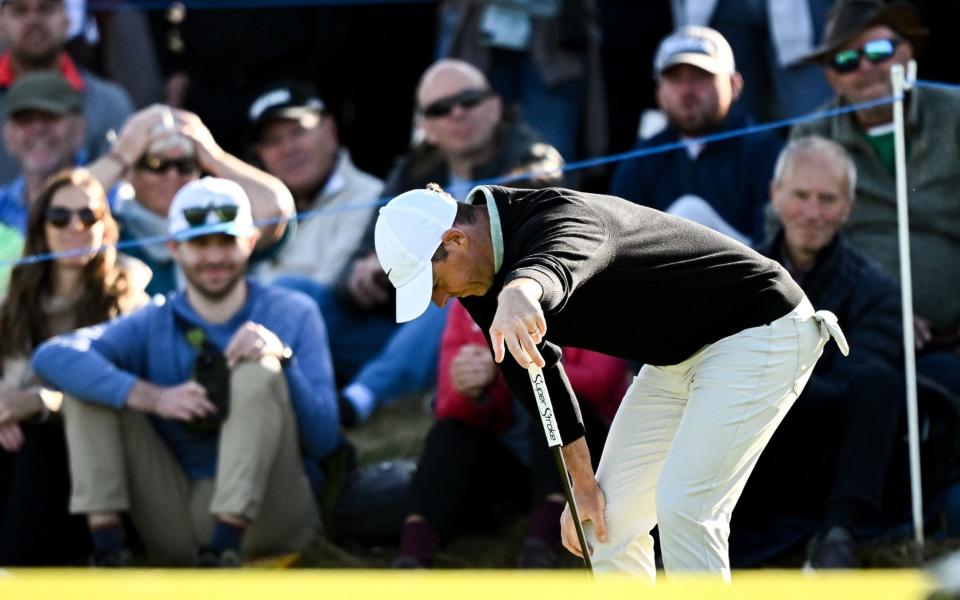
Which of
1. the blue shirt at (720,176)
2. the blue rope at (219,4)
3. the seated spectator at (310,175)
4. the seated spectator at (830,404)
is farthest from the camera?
the blue rope at (219,4)

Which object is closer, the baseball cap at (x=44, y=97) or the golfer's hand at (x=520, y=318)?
the golfer's hand at (x=520, y=318)

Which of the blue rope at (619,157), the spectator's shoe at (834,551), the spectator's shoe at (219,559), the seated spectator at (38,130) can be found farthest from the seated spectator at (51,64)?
the spectator's shoe at (834,551)

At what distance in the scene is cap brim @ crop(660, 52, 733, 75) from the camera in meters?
7.68

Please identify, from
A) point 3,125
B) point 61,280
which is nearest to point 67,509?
point 61,280

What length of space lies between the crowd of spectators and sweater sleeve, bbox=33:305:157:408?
0.01 meters

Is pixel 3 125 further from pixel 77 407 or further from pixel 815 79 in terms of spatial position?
pixel 815 79

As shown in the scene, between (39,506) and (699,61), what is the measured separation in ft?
10.6

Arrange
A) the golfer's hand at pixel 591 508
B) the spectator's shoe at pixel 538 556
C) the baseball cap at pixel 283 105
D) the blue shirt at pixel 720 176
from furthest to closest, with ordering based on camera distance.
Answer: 1. the baseball cap at pixel 283 105
2. the blue shirt at pixel 720 176
3. the spectator's shoe at pixel 538 556
4. the golfer's hand at pixel 591 508

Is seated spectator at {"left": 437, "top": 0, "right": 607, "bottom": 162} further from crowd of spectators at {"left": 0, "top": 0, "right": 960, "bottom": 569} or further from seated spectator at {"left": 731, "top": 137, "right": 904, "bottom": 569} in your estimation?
seated spectator at {"left": 731, "top": 137, "right": 904, "bottom": 569}

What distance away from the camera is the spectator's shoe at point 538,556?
6.58 metres

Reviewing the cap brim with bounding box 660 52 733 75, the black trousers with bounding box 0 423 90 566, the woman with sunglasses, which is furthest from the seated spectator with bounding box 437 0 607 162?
the black trousers with bounding box 0 423 90 566

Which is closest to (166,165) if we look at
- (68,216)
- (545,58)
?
(68,216)

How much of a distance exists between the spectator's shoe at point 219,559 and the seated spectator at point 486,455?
60 cm

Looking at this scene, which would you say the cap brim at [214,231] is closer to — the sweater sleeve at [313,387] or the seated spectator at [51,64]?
the sweater sleeve at [313,387]
